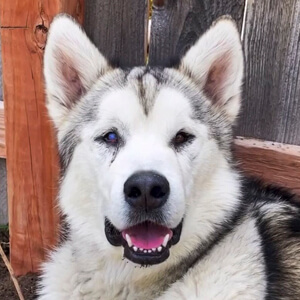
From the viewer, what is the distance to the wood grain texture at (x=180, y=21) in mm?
3807

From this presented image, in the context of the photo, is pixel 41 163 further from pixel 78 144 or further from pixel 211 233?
pixel 211 233

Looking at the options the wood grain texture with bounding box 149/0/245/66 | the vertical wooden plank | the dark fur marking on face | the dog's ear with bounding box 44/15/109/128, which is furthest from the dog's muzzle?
the wood grain texture with bounding box 149/0/245/66

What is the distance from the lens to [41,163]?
3857 millimetres

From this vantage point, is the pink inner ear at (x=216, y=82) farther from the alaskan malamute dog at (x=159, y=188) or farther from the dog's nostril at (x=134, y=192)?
the dog's nostril at (x=134, y=192)

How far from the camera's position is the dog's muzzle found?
2.44 metres

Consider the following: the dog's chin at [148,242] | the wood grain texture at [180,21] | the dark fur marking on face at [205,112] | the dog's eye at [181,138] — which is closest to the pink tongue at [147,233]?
the dog's chin at [148,242]

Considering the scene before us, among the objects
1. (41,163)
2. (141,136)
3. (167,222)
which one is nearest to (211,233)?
(167,222)

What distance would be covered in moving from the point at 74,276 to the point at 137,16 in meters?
1.84

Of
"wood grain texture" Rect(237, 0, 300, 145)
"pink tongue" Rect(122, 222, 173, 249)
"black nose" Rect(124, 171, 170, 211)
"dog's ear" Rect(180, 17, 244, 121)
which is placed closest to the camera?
"black nose" Rect(124, 171, 170, 211)

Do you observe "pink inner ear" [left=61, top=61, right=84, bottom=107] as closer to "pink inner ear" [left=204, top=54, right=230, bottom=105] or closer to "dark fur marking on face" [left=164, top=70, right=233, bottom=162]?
"dark fur marking on face" [left=164, top=70, right=233, bottom=162]

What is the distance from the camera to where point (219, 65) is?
3.07 metres

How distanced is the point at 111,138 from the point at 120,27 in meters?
1.42

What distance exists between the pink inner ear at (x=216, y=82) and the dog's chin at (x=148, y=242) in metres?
0.78

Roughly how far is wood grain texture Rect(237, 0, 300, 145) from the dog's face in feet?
2.69
